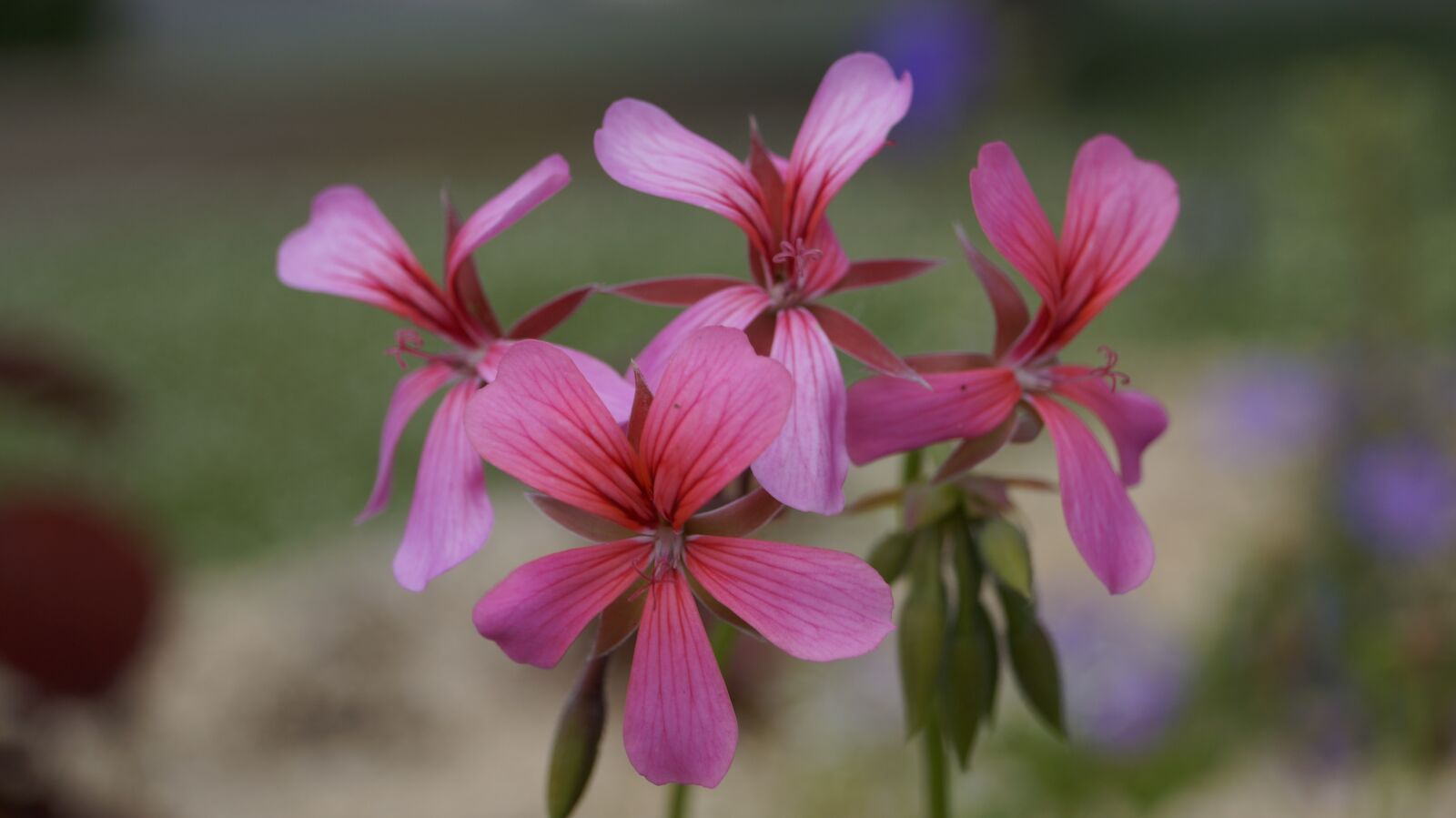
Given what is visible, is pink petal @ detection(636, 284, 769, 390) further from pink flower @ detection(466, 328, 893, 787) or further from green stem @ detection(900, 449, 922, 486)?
green stem @ detection(900, 449, 922, 486)

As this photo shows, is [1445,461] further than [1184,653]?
Yes

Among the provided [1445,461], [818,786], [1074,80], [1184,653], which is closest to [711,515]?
[818,786]

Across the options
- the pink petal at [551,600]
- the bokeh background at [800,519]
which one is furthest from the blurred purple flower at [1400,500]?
the pink petal at [551,600]

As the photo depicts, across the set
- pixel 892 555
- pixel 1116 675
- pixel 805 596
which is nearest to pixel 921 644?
pixel 892 555

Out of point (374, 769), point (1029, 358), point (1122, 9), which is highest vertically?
point (1122, 9)

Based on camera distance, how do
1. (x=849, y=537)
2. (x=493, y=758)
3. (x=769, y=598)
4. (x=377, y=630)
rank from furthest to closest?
1. (x=849, y=537)
2. (x=377, y=630)
3. (x=493, y=758)
4. (x=769, y=598)

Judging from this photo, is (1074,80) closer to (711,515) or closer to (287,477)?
(287,477)

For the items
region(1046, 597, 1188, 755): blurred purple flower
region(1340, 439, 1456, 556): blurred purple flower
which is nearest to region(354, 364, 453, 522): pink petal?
region(1046, 597, 1188, 755): blurred purple flower
